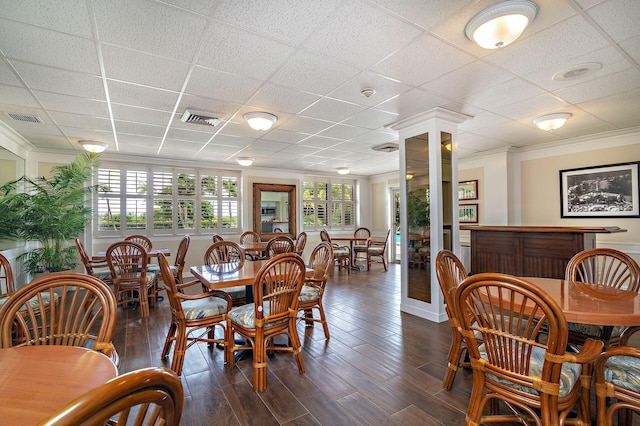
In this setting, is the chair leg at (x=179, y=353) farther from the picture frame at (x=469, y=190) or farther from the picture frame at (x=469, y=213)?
the picture frame at (x=469, y=190)

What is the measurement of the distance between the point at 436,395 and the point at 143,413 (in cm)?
212

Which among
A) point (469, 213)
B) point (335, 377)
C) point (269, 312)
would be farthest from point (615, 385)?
point (469, 213)

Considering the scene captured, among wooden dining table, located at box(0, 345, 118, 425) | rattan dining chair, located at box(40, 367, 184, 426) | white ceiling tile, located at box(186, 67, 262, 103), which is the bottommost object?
wooden dining table, located at box(0, 345, 118, 425)

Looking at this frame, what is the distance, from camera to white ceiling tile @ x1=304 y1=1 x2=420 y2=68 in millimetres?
1856

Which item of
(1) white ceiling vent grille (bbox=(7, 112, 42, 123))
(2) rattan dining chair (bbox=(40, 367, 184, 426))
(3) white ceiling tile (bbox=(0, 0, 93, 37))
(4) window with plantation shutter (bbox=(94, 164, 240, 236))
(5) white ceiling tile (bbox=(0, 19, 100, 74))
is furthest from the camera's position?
(4) window with plantation shutter (bbox=(94, 164, 240, 236))

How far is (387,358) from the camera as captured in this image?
8.82 ft

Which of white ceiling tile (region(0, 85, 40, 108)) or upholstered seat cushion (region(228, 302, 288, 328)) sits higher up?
white ceiling tile (region(0, 85, 40, 108))

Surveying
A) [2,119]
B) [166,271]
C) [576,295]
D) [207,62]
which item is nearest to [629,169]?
[576,295]

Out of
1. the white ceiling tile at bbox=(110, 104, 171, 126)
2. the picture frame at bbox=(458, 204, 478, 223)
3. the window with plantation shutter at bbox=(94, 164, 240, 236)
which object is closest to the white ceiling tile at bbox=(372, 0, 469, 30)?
the white ceiling tile at bbox=(110, 104, 171, 126)

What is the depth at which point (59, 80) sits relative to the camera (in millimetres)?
2684

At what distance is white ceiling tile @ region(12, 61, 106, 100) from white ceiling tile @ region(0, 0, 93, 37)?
0.72 metres

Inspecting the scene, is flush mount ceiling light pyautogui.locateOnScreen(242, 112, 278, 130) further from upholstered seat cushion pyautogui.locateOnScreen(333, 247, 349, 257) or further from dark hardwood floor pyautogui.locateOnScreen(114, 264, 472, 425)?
upholstered seat cushion pyautogui.locateOnScreen(333, 247, 349, 257)

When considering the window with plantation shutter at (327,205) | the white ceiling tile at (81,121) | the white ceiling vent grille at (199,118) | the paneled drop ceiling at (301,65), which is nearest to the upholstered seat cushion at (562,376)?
the paneled drop ceiling at (301,65)

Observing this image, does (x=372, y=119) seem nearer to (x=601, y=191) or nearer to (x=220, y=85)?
(x=220, y=85)
